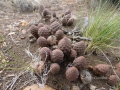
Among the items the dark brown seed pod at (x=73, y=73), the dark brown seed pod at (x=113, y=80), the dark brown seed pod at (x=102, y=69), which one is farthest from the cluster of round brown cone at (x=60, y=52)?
the dark brown seed pod at (x=113, y=80)

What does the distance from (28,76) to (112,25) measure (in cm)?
99

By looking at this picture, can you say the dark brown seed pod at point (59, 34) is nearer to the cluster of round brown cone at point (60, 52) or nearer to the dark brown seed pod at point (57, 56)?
the cluster of round brown cone at point (60, 52)

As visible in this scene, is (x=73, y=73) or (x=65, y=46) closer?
(x=73, y=73)

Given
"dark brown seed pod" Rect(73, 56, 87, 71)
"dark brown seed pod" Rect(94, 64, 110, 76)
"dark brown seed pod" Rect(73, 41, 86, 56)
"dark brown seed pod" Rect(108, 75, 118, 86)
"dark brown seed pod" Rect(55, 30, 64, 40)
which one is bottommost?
"dark brown seed pod" Rect(108, 75, 118, 86)

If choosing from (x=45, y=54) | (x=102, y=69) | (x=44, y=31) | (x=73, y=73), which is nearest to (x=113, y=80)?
(x=102, y=69)

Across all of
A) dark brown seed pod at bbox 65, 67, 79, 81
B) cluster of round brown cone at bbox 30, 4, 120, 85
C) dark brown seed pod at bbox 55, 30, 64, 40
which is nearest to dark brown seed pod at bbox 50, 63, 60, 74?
cluster of round brown cone at bbox 30, 4, 120, 85

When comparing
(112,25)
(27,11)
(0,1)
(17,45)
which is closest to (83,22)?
(112,25)

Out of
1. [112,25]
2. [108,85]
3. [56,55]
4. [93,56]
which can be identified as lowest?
[108,85]

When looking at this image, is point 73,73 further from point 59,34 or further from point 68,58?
point 59,34

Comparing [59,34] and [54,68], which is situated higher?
[59,34]

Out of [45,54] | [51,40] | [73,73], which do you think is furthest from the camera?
[51,40]

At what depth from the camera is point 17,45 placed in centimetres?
165

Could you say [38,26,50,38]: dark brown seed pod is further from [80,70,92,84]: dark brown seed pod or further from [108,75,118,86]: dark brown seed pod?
[108,75,118,86]: dark brown seed pod

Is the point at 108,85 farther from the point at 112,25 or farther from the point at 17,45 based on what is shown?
the point at 17,45
